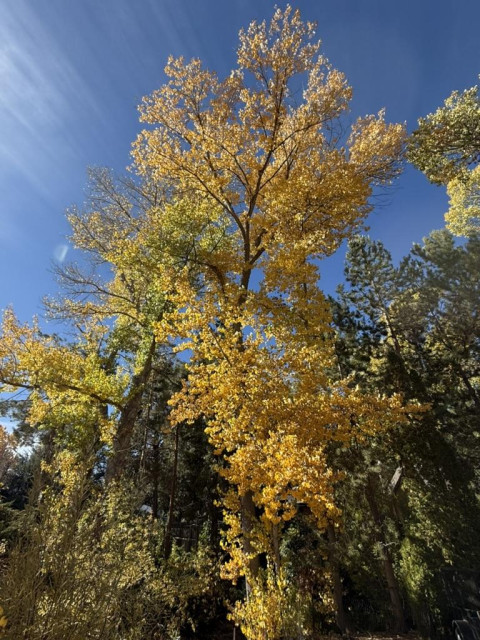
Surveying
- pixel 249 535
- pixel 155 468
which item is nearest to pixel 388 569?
pixel 249 535

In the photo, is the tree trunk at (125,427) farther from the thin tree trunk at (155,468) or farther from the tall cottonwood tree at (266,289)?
the thin tree trunk at (155,468)

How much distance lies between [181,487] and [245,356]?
16900 millimetres

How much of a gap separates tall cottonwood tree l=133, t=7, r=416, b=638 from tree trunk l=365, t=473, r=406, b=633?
588 cm

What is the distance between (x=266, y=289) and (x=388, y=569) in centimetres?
1072

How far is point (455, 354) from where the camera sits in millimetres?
12375

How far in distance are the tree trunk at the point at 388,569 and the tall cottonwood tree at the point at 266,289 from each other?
5876mm

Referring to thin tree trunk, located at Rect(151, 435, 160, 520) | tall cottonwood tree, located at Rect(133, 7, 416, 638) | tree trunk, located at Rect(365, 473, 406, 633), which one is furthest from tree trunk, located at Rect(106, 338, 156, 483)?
thin tree trunk, located at Rect(151, 435, 160, 520)

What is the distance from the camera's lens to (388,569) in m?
11.2

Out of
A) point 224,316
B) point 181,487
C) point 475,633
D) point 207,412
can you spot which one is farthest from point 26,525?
point 181,487

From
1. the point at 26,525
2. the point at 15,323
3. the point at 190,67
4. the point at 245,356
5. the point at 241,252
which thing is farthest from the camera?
the point at 241,252

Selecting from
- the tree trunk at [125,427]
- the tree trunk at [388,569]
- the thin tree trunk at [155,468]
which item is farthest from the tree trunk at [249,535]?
the thin tree trunk at [155,468]

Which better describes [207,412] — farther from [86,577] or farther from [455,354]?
[455,354]

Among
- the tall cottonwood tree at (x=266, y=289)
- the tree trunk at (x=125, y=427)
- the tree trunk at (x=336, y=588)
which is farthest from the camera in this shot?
the tree trunk at (x=336, y=588)

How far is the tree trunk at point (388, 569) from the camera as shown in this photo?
1107cm
